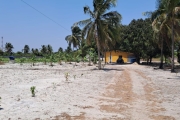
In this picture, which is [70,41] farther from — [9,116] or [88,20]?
[9,116]

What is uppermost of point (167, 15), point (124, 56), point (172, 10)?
point (172, 10)

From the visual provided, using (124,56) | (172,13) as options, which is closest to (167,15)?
(172,13)

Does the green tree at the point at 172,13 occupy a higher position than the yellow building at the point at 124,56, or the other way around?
the green tree at the point at 172,13

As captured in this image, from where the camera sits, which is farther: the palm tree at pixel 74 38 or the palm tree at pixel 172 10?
the palm tree at pixel 74 38

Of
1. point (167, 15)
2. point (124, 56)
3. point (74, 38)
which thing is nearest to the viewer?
point (167, 15)

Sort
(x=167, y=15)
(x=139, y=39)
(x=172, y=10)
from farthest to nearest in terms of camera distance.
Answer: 1. (x=139, y=39)
2. (x=167, y=15)
3. (x=172, y=10)

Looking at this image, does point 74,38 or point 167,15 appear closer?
point 167,15

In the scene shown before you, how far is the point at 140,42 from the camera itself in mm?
41219

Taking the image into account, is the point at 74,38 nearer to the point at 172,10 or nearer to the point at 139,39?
the point at 139,39

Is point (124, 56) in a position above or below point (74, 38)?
below

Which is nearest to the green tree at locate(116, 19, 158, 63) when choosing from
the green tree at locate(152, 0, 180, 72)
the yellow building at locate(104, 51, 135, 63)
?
the yellow building at locate(104, 51, 135, 63)

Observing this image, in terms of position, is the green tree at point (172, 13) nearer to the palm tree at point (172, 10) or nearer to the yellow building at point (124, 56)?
the palm tree at point (172, 10)

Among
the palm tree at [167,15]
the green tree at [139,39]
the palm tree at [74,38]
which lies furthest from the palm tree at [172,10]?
the palm tree at [74,38]

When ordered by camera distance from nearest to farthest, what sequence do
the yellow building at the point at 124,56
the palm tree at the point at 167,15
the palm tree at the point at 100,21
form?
the palm tree at the point at 167,15, the palm tree at the point at 100,21, the yellow building at the point at 124,56
